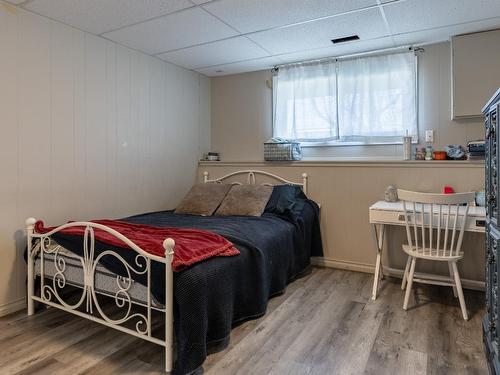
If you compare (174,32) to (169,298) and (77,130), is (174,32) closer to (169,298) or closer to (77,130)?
(77,130)

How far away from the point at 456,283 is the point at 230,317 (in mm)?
1640

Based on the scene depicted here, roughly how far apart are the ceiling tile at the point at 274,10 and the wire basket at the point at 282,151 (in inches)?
51.2

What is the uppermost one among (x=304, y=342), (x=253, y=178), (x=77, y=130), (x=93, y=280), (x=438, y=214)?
(x=77, y=130)

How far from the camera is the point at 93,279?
2.12 m

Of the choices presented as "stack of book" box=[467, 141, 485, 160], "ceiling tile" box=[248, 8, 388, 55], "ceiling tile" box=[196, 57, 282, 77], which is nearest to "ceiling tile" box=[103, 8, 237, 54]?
"ceiling tile" box=[248, 8, 388, 55]

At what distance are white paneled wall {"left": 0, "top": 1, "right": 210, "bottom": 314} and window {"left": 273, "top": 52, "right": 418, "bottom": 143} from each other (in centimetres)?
123

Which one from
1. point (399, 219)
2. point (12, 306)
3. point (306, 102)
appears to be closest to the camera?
point (12, 306)

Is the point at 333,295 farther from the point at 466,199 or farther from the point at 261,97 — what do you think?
the point at 261,97

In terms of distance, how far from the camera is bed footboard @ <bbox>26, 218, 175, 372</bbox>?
1756 mm

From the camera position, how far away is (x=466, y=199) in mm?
2381

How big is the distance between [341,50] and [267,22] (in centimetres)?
100

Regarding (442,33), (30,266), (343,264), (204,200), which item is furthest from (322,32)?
(30,266)

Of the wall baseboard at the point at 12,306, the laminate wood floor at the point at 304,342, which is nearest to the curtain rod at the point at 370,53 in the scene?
the laminate wood floor at the point at 304,342

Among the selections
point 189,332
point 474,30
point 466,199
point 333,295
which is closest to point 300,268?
point 333,295
